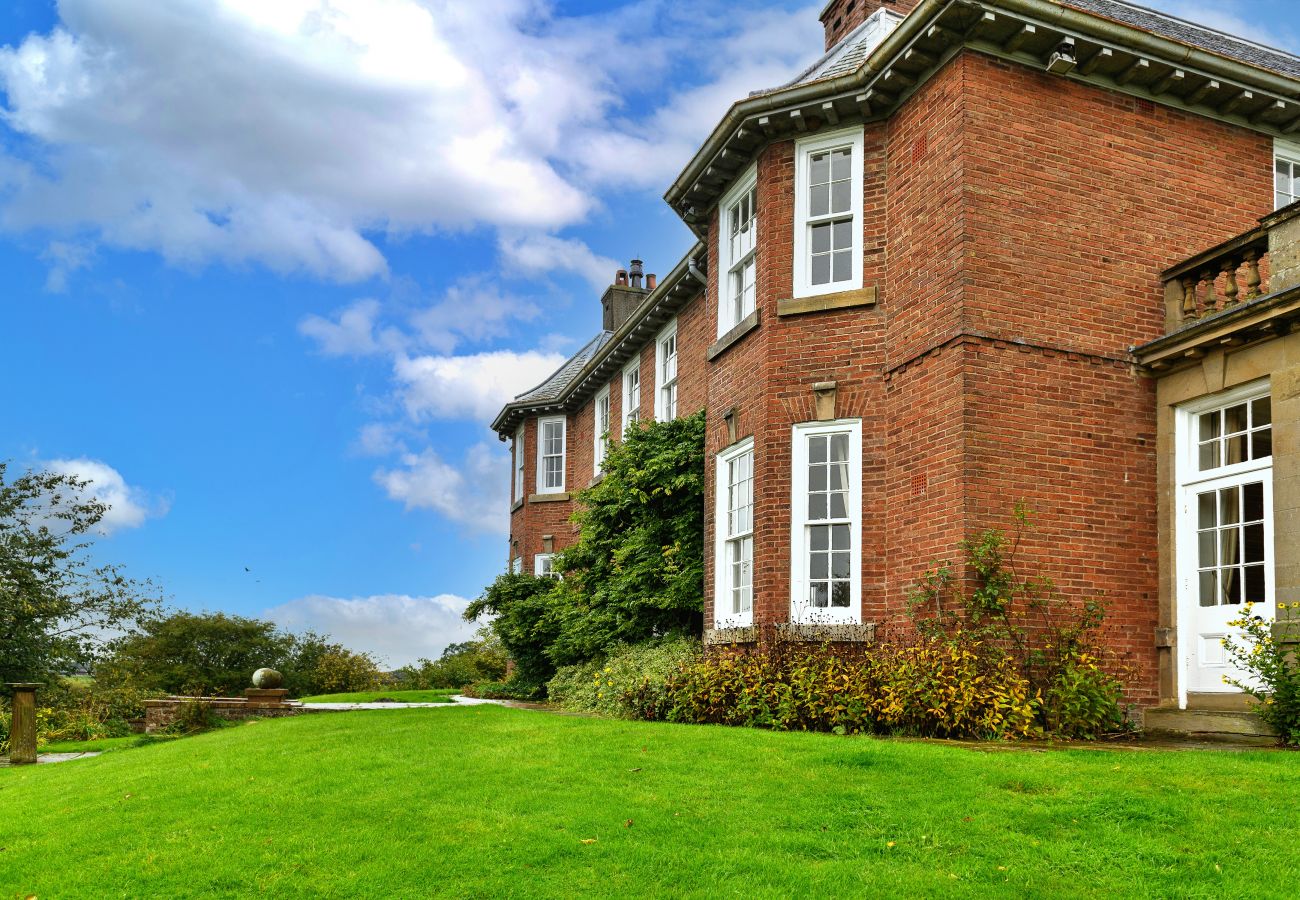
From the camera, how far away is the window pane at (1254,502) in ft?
38.8

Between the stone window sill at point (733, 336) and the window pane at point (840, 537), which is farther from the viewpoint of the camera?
the stone window sill at point (733, 336)

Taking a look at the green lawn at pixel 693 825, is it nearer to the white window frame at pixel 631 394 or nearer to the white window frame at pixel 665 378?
the white window frame at pixel 665 378

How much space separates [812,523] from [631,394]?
11.2 m

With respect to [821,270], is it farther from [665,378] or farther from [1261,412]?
[665,378]

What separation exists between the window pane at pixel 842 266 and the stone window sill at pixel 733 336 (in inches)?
44.1

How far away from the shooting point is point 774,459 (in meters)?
14.2

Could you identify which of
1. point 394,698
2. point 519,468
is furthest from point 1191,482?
point 519,468

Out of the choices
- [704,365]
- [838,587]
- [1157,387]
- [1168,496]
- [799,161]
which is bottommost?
[838,587]

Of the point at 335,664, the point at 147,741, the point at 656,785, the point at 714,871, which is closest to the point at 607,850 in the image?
the point at 714,871

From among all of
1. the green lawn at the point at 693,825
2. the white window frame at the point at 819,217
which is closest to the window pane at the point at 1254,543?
the green lawn at the point at 693,825

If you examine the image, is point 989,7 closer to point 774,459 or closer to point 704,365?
point 774,459

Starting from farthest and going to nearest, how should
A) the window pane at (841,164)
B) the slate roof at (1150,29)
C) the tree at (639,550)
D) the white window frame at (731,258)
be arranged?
1. the tree at (639,550)
2. the slate roof at (1150,29)
3. the white window frame at (731,258)
4. the window pane at (841,164)

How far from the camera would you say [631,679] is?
15.6 metres

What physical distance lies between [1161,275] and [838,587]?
5.26m
